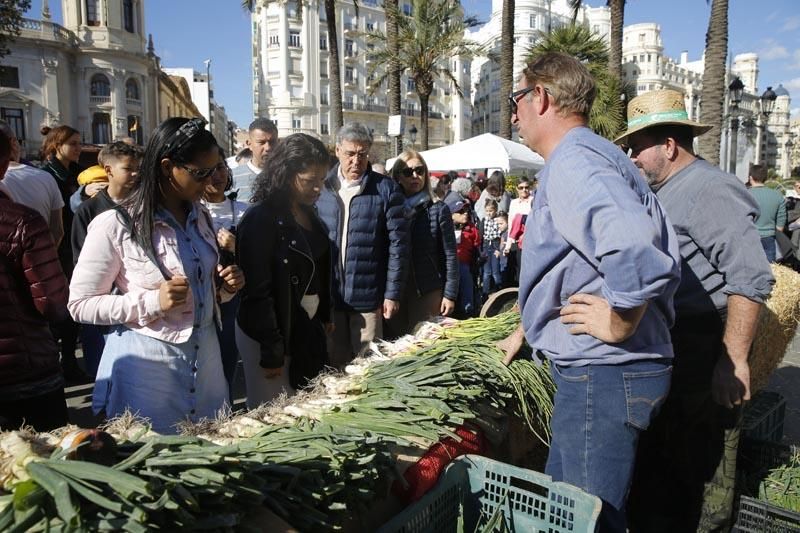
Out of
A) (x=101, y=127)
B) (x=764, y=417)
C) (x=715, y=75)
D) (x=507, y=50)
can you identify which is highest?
(x=101, y=127)

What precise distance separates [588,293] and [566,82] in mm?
732

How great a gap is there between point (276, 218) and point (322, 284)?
0.55 metres

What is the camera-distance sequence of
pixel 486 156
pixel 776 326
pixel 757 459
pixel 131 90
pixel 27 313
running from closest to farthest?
Result: pixel 27 313
pixel 757 459
pixel 776 326
pixel 486 156
pixel 131 90

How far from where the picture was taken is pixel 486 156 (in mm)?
11383

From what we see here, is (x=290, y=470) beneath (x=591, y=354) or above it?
beneath

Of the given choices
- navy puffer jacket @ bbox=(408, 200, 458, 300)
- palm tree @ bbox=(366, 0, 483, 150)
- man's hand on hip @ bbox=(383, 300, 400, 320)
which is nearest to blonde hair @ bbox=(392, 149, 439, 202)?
navy puffer jacket @ bbox=(408, 200, 458, 300)

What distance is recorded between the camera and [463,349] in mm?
2777

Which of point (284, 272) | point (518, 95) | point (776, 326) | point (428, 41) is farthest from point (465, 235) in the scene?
point (428, 41)

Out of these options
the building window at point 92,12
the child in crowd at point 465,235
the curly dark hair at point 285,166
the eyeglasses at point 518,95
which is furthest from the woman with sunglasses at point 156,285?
the building window at point 92,12

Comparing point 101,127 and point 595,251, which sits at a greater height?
point 101,127

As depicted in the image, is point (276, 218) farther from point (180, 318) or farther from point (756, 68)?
point (756, 68)

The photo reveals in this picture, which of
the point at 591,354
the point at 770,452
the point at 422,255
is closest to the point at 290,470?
the point at 591,354

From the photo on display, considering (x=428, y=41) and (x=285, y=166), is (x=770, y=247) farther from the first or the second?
(x=428, y=41)

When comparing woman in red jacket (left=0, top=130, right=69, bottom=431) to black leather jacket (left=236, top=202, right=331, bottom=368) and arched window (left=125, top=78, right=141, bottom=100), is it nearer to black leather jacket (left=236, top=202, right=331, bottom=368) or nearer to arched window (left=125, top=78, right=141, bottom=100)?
black leather jacket (left=236, top=202, right=331, bottom=368)
